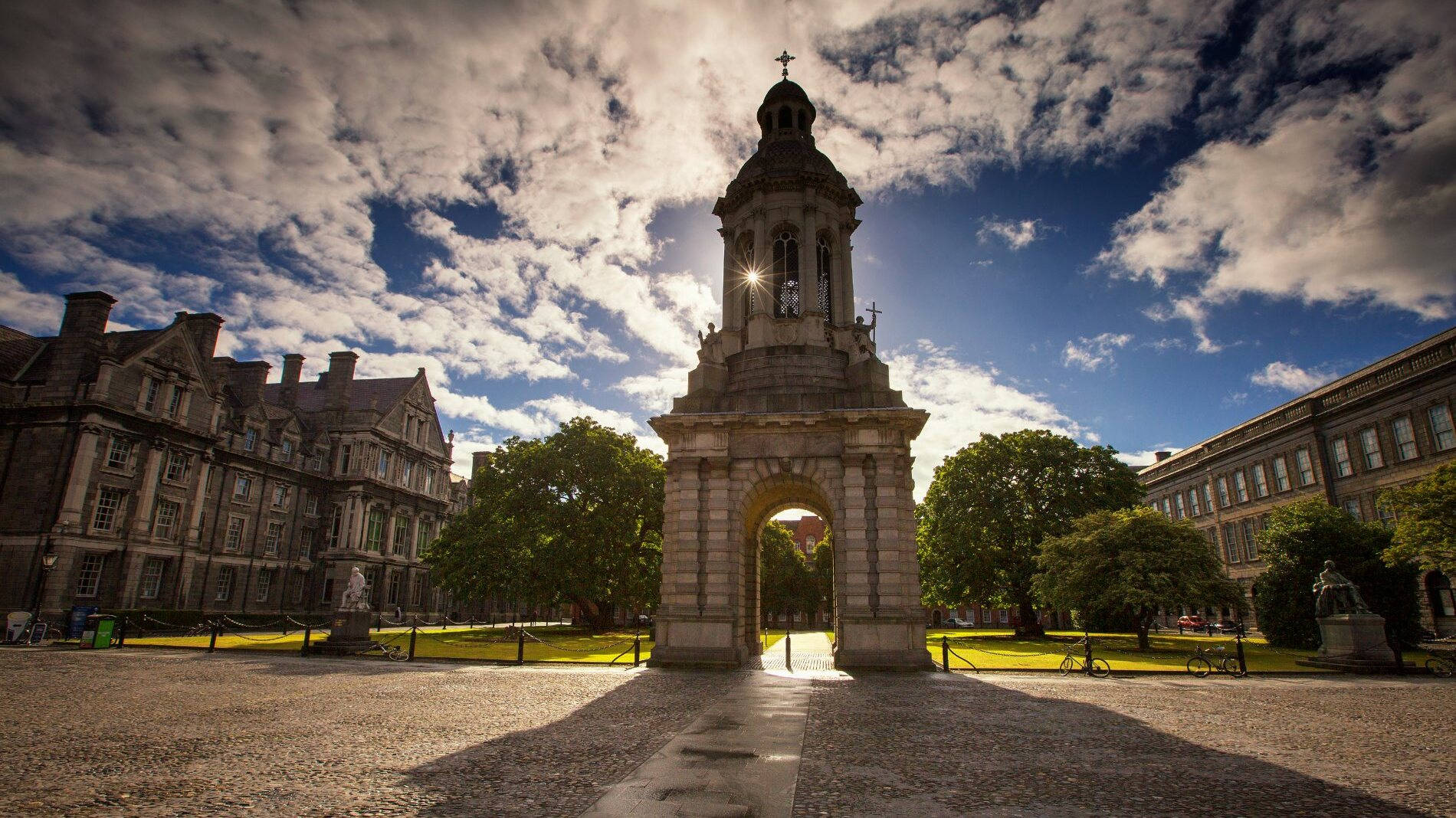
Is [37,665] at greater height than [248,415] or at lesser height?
lesser

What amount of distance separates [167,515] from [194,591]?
5672 millimetres

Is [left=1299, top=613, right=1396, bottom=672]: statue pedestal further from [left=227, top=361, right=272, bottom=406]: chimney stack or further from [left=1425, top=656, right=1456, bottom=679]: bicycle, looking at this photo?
[left=227, top=361, right=272, bottom=406]: chimney stack

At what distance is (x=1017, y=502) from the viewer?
43094mm

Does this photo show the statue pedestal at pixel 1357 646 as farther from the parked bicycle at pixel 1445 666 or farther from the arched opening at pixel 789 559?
the arched opening at pixel 789 559

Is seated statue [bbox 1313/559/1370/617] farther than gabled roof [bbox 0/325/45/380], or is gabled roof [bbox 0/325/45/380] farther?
gabled roof [bbox 0/325/45/380]

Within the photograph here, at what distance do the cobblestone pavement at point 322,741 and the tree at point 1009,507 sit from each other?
29409 millimetres

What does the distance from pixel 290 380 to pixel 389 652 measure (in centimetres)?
4405

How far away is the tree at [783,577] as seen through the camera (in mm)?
74500

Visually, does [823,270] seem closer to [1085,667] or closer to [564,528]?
[1085,667]

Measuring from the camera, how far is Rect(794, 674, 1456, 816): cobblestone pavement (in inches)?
270

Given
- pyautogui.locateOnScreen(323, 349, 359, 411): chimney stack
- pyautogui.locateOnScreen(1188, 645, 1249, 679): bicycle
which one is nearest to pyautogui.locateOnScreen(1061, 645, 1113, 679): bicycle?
pyautogui.locateOnScreen(1188, 645, 1249, 679): bicycle

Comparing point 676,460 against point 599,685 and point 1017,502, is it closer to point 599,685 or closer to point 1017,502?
point 599,685

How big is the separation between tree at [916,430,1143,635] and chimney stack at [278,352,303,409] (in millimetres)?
52134

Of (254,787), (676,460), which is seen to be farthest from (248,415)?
(254,787)
